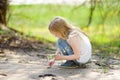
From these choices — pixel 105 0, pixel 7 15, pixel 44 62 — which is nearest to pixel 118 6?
pixel 105 0

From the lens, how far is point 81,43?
5496 millimetres

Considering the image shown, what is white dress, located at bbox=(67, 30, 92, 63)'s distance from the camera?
5.42m

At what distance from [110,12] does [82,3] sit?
719 mm

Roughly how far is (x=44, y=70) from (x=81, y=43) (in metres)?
0.63

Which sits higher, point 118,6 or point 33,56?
point 118,6

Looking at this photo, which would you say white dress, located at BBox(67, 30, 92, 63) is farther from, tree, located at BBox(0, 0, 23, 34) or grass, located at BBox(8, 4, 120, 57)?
tree, located at BBox(0, 0, 23, 34)

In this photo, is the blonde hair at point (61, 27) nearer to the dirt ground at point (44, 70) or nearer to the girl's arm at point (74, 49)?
the girl's arm at point (74, 49)

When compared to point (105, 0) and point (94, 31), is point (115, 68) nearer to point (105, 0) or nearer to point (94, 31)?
point (105, 0)

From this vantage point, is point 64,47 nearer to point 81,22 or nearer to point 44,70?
point 44,70

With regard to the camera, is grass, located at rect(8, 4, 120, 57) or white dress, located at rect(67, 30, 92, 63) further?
grass, located at rect(8, 4, 120, 57)

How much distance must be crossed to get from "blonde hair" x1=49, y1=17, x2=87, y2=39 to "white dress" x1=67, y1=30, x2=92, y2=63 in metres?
0.07

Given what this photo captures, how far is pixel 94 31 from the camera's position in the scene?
10391 millimetres

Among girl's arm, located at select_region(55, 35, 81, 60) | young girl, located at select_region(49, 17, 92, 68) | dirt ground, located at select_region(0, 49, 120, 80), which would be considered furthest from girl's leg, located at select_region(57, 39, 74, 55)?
dirt ground, located at select_region(0, 49, 120, 80)

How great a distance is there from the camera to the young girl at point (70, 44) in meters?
5.40
